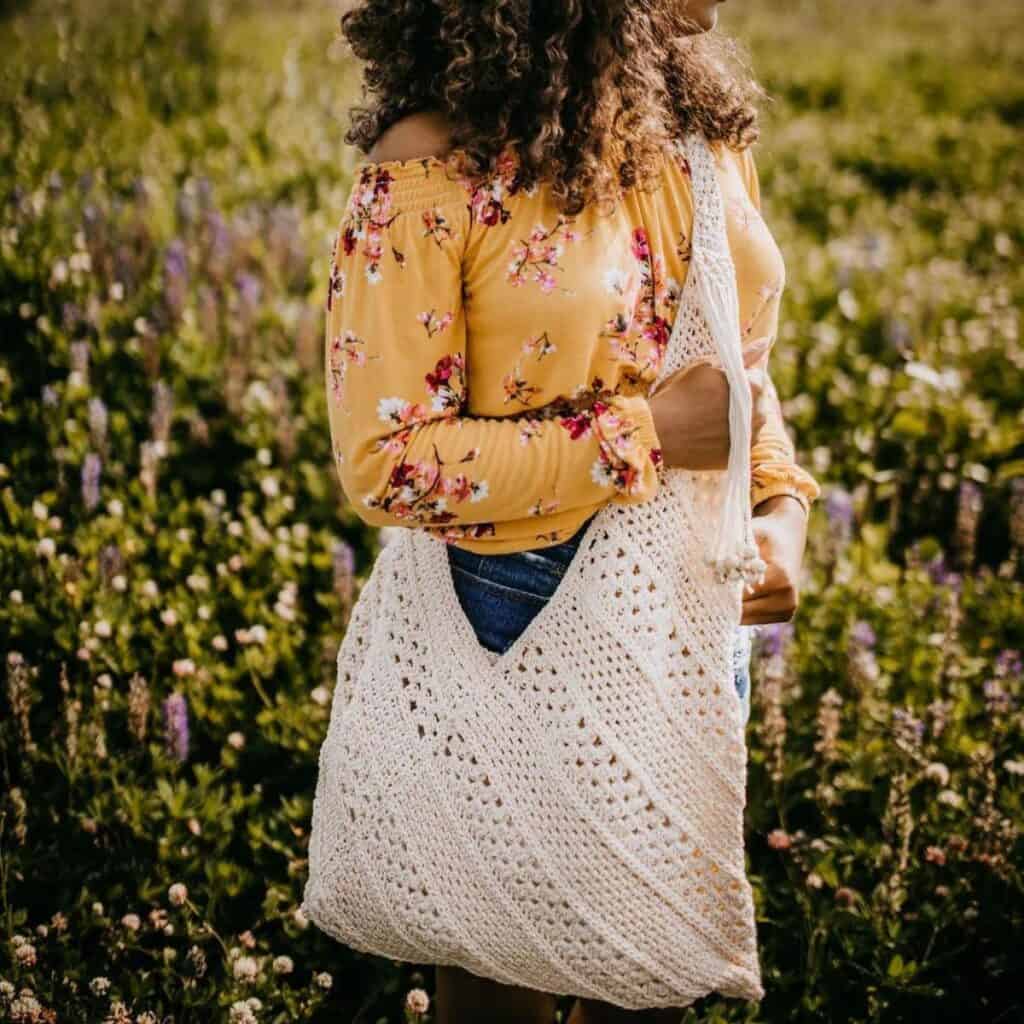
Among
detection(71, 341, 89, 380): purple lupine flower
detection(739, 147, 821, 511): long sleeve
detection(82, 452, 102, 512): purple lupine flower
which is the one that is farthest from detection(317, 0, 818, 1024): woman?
detection(71, 341, 89, 380): purple lupine flower

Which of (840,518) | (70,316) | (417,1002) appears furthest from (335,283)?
(70,316)

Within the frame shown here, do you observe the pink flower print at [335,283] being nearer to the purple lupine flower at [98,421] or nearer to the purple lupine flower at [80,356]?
the purple lupine flower at [98,421]

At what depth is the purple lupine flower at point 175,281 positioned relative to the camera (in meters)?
3.92

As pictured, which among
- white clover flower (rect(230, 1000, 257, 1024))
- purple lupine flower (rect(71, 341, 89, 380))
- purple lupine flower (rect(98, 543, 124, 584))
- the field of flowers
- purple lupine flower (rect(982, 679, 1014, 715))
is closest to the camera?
white clover flower (rect(230, 1000, 257, 1024))

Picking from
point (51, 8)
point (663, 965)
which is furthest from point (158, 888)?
point (51, 8)

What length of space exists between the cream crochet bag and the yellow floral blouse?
10cm

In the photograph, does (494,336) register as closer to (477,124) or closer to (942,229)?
(477,124)

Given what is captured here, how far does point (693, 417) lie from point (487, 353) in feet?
0.97

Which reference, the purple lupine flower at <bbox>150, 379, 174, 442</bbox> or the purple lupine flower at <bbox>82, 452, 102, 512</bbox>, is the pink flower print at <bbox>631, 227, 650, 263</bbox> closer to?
the purple lupine flower at <bbox>82, 452, 102, 512</bbox>

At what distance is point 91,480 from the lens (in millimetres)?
3072

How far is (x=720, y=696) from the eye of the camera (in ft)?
5.24

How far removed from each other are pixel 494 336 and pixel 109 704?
175 centimetres

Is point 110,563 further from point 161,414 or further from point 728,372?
point 728,372

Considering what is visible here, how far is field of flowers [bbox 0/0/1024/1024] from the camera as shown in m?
2.43
